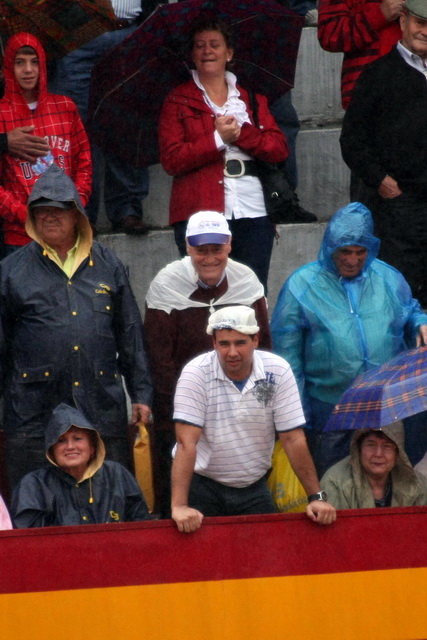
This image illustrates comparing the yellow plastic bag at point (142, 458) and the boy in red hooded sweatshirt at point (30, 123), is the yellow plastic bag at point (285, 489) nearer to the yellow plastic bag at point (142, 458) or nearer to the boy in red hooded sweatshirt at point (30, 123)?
the yellow plastic bag at point (142, 458)

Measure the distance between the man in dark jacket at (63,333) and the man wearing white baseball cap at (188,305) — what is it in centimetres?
→ 12

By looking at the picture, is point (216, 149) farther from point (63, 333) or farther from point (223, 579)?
point (223, 579)

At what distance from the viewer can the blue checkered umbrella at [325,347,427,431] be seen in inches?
259

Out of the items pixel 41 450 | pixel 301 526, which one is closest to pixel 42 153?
pixel 41 450

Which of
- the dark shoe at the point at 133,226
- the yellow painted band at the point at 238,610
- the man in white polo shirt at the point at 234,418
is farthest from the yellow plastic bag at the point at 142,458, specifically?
the dark shoe at the point at 133,226

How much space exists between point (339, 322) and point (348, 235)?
442 millimetres

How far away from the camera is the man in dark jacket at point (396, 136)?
Answer: 29.0 feet

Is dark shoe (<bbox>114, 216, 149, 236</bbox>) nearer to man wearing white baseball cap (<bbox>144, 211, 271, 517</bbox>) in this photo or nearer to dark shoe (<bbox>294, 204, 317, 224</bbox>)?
dark shoe (<bbox>294, 204, 317, 224</bbox>)

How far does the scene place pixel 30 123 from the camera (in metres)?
8.93

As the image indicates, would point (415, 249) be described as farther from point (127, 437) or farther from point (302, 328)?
point (127, 437)

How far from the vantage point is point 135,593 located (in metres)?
6.29

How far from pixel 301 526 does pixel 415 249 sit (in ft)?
9.76

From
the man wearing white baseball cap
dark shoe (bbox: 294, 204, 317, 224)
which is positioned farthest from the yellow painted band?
dark shoe (bbox: 294, 204, 317, 224)

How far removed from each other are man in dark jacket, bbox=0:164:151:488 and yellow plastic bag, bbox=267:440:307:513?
67 cm
